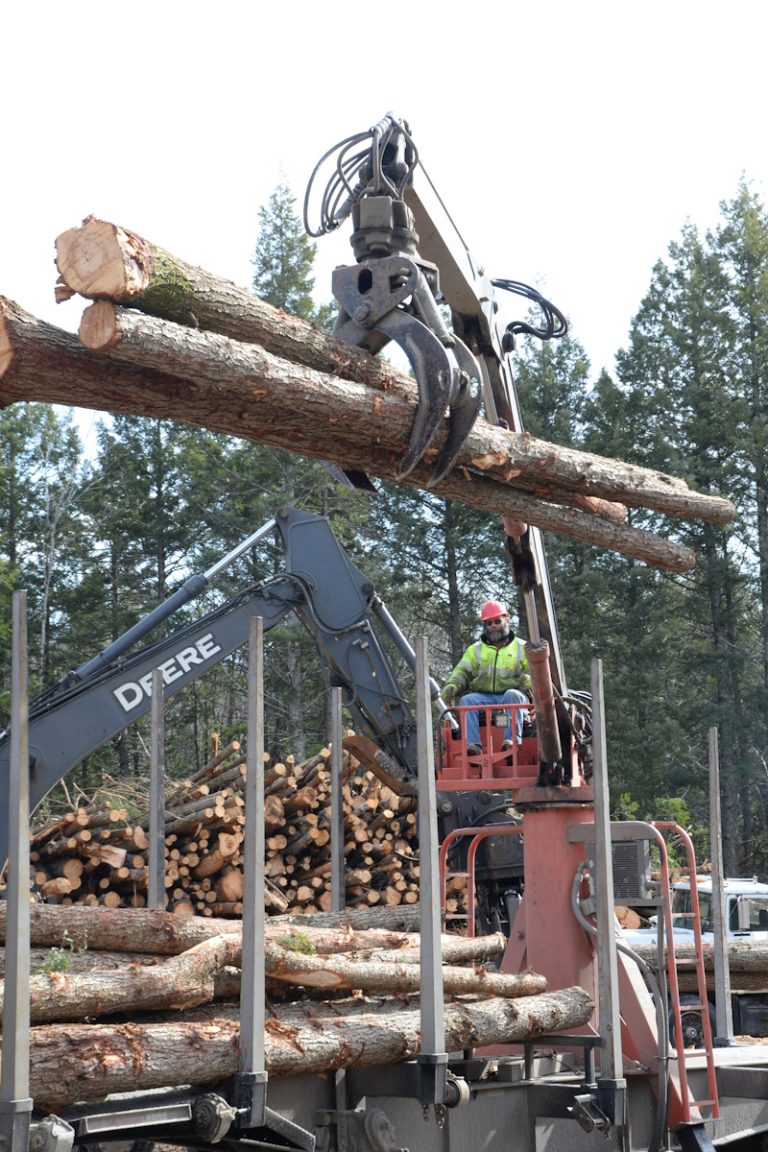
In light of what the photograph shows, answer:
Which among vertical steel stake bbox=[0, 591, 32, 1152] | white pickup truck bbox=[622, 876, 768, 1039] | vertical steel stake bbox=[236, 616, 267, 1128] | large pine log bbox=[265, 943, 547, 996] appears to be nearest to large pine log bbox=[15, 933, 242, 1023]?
large pine log bbox=[265, 943, 547, 996]

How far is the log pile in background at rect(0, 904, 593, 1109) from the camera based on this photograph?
4.05 metres

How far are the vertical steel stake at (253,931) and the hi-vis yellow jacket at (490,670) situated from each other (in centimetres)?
429

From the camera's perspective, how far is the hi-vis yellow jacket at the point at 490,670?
8.36 metres

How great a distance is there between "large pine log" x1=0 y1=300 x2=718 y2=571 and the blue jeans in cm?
119

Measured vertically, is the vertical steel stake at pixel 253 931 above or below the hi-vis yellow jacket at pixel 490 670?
below

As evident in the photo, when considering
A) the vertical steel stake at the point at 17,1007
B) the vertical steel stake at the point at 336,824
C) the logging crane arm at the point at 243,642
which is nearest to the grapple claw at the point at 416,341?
the vertical steel stake at the point at 336,824

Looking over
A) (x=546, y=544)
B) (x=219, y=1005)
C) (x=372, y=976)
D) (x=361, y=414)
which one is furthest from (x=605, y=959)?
(x=546, y=544)

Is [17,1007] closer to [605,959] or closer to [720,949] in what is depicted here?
[605,959]

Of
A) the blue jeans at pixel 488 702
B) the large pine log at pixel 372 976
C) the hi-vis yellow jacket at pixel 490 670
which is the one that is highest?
the hi-vis yellow jacket at pixel 490 670

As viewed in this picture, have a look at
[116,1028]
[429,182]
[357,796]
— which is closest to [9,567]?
[357,796]

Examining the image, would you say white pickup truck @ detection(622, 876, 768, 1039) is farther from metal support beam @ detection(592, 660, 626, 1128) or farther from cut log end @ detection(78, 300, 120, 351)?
cut log end @ detection(78, 300, 120, 351)

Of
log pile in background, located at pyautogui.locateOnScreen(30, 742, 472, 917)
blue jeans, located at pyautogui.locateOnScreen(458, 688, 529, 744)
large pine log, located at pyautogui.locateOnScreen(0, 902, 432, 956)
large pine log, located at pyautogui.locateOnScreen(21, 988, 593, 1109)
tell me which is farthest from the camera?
log pile in background, located at pyautogui.locateOnScreen(30, 742, 472, 917)

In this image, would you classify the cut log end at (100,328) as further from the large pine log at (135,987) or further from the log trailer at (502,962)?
the large pine log at (135,987)

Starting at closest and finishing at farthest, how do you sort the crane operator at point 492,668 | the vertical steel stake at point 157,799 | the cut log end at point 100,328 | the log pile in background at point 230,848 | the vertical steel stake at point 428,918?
the vertical steel stake at point 428,918
the cut log end at point 100,328
the vertical steel stake at point 157,799
the crane operator at point 492,668
the log pile in background at point 230,848
